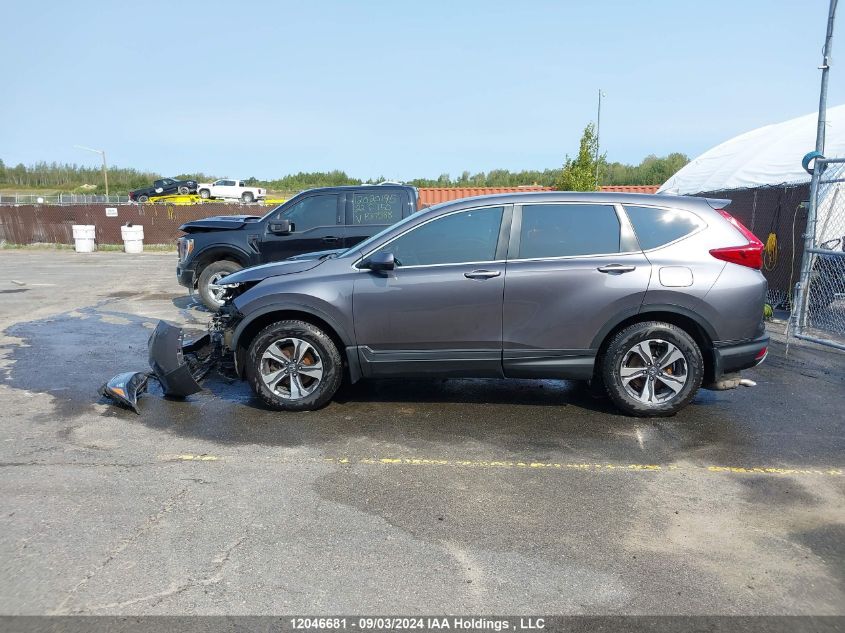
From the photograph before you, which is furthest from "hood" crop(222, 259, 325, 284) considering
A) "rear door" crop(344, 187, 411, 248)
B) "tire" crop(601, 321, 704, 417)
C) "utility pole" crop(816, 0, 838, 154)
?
"utility pole" crop(816, 0, 838, 154)

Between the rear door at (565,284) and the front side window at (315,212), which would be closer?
the rear door at (565,284)

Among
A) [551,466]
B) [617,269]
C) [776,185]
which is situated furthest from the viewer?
[776,185]

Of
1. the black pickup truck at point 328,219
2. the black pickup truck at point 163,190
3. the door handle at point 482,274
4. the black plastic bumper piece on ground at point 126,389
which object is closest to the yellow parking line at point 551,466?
the black plastic bumper piece on ground at point 126,389

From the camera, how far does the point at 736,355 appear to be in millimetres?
5312

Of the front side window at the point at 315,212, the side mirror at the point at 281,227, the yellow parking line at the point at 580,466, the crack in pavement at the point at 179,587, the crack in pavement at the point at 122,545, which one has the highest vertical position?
the front side window at the point at 315,212

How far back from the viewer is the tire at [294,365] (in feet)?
17.9

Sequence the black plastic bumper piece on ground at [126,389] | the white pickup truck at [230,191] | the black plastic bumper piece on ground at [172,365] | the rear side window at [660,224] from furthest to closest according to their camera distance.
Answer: the white pickup truck at [230,191] → the black plastic bumper piece on ground at [172,365] → the black plastic bumper piece on ground at [126,389] → the rear side window at [660,224]

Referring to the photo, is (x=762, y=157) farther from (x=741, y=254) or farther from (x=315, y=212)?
(x=741, y=254)

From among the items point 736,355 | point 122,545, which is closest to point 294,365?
point 122,545

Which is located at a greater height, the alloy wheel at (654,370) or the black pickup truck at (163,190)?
the black pickup truck at (163,190)

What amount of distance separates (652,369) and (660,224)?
1199 mm

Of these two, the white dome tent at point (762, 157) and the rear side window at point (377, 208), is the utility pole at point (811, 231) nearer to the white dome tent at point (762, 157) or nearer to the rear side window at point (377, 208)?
the white dome tent at point (762, 157)

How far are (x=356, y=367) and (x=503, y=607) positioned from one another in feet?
9.39

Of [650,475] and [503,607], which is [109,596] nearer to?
[503,607]
